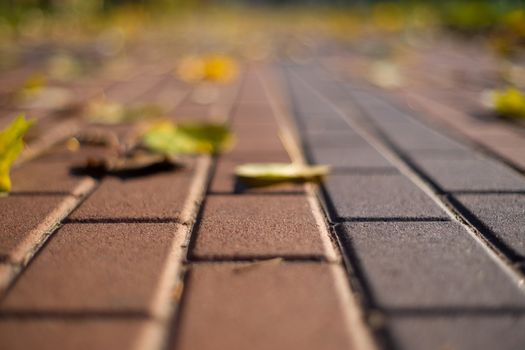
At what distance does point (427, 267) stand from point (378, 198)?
1.43 ft

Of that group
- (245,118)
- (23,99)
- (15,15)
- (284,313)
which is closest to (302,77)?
(245,118)

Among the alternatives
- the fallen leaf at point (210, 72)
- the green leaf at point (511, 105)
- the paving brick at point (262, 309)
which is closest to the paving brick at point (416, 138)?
the green leaf at point (511, 105)

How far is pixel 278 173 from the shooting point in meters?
1.68

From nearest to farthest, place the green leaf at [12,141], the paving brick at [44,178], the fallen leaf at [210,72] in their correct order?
the green leaf at [12,141], the paving brick at [44,178], the fallen leaf at [210,72]

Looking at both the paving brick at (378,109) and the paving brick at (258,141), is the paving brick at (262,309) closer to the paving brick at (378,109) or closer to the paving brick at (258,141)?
the paving brick at (258,141)

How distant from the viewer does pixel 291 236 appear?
1284 millimetres

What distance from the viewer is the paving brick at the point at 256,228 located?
121 centimetres

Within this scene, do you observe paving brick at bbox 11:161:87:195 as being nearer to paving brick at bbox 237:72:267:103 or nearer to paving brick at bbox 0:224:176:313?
paving brick at bbox 0:224:176:313

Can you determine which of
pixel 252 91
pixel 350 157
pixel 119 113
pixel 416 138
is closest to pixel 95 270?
pixel 350 157

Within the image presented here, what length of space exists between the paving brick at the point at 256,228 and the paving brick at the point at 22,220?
41 centimetres

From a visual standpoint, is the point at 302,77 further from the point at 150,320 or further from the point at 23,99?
the point at 150,320

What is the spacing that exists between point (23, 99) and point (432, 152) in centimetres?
227

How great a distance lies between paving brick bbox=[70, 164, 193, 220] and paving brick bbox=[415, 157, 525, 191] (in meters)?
0.84

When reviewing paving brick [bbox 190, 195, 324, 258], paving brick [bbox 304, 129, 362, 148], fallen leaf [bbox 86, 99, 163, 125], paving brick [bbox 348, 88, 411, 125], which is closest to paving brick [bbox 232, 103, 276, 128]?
paving brick [bbox 304, 129, 362, 148]
